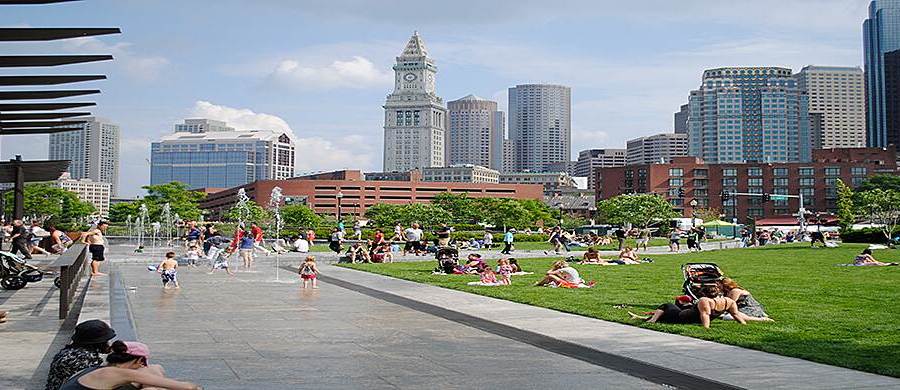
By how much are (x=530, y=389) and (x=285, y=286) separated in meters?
14.8

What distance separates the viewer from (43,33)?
39.2 ft

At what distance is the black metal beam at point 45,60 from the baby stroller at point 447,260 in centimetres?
1366

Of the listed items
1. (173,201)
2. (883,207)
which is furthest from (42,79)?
(173,201)

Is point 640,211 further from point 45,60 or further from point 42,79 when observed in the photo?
point 45,60

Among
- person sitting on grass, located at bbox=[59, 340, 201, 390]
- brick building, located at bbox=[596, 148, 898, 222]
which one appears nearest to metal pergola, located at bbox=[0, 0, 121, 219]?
person sitting on grass, located at bbox=[59, 340, 201, 390]

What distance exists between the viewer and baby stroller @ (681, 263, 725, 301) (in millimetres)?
14430

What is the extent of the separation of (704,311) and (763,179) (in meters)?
148

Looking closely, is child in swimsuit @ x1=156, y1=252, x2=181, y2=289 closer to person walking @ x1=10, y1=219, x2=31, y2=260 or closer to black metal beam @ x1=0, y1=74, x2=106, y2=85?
black metal beam @ x1=0, y1=74, x2=106, y2=85

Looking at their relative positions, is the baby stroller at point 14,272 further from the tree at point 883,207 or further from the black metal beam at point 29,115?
the tree at point 883,207

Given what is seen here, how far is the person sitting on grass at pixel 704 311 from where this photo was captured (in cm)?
1332

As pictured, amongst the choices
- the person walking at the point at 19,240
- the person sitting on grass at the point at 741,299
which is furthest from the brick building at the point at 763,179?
the person sitting on grass at the point at 741,299

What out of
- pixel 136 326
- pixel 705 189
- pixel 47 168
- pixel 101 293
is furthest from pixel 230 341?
pixel 705 189

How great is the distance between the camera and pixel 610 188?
Answer: 167250mm

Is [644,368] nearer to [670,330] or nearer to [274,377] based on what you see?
[670,330]
